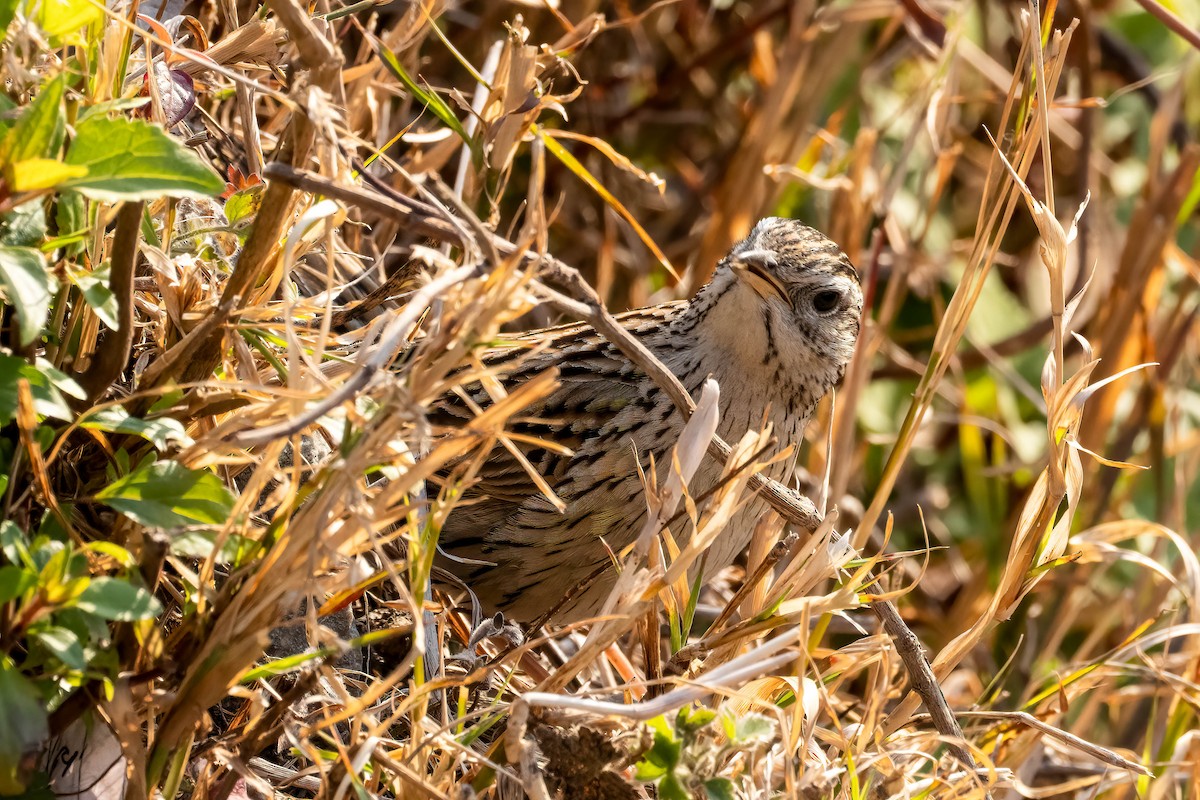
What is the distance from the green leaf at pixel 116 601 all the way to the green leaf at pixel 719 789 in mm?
682

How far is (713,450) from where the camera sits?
202cm

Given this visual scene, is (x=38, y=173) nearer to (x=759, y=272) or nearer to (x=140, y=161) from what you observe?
(x=140, y=161)

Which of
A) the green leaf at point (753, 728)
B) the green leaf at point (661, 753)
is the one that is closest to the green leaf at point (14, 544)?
the green leaf at point (661, 753)

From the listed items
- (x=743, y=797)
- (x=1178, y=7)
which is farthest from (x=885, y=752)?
(x=1178, y=7)

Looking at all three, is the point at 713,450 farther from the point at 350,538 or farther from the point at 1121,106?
the point at 1121,106

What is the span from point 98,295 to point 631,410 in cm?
150

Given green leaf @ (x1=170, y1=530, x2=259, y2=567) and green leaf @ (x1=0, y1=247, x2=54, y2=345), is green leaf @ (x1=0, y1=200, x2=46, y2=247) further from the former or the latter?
green leaf @ (x1=170, y1=530, x2=259, y2=567)

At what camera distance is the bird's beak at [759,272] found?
2986 millimetres

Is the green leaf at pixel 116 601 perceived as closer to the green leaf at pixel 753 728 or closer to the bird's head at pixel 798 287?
the green leaf at pixel 753 728

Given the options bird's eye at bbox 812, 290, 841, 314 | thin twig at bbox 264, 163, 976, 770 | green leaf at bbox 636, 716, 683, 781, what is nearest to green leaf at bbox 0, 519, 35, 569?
thin twig at bbox 264, 163, 976, 770

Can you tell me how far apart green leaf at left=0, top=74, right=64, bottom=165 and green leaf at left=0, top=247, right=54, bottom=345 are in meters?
0.09

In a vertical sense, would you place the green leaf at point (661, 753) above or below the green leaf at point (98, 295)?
below

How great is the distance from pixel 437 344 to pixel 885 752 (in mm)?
849

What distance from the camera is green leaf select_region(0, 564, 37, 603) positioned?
4.61 feet
